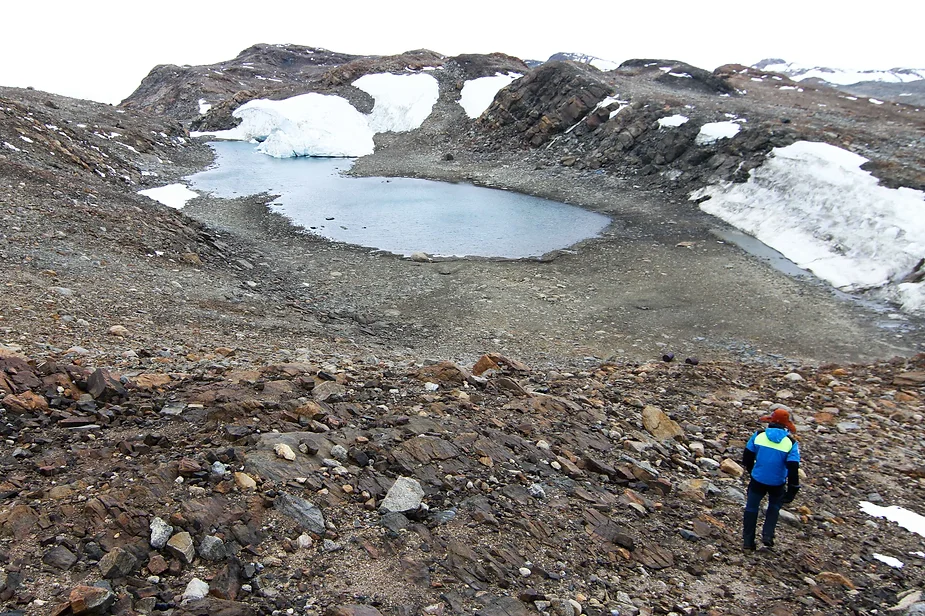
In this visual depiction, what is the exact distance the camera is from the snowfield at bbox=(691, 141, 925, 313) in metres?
16.2

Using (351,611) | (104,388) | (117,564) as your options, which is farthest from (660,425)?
(104,388)

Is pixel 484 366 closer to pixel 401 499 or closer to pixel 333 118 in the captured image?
pixel 401 499

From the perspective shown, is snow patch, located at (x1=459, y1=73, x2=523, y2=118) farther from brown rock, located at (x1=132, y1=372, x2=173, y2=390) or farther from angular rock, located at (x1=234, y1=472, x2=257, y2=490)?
angular rock, located at (x1=234, y1=472, x2=257, y2=490)

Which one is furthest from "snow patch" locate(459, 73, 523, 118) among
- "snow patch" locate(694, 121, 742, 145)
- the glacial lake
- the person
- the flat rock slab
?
the flat rock slab

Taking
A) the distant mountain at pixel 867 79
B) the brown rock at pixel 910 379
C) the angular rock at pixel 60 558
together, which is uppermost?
the distant mountain at pixel 867 79

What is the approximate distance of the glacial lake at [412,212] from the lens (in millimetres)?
20609

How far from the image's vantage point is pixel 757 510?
576cm

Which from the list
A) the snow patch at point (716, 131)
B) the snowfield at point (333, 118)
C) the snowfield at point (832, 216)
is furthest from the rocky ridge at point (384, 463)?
the snowfield at point (333, 118)

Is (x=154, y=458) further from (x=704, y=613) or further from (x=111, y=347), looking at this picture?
(x=704, y=613)

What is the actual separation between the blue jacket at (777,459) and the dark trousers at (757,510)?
8cm

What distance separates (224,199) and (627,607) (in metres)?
25.8

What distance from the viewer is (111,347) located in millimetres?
8438

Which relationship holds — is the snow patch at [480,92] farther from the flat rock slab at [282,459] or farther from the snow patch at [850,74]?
the snow patch at [850,74]

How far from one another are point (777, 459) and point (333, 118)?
153ft
